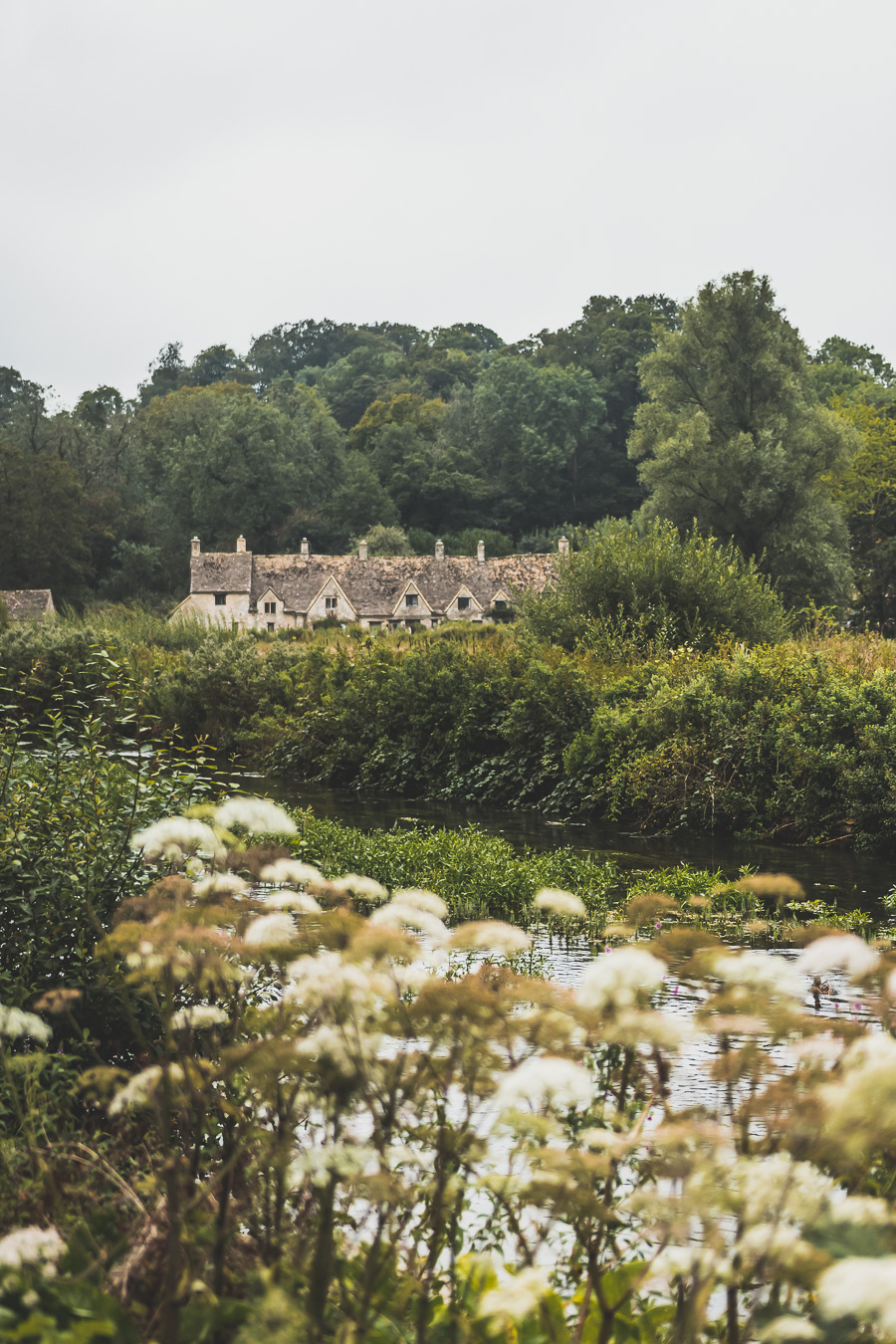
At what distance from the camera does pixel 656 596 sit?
2373cm

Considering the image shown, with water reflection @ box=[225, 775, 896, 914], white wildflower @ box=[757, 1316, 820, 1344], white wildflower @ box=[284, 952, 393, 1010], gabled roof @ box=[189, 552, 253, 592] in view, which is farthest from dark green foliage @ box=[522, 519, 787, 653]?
gabled roof @ box=[189, 552, 253, 592]

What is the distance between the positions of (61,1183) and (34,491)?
265 ft

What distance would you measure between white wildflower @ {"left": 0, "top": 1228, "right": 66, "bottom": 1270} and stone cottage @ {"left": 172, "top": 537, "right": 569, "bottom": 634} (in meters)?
74.6

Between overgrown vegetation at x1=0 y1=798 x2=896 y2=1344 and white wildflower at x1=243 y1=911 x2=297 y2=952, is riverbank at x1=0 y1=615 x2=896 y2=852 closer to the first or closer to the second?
overgrown vegetation at x1=0 y1=798 x2=896 y2=1344

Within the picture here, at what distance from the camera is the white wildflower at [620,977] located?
239 centimetres

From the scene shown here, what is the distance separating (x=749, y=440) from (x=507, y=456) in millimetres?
57270

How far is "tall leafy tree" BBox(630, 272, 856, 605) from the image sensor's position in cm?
5075

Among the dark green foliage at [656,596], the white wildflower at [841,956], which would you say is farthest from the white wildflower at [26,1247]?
the dark green foliage at [656,596]

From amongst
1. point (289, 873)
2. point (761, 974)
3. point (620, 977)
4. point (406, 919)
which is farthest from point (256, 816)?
point (761, 974)

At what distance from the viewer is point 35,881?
554 centimetres

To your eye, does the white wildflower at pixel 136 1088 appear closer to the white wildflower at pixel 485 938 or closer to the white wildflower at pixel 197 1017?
the white wildflower at pixel 197 1017

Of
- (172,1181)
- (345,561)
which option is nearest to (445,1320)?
(172,1181)

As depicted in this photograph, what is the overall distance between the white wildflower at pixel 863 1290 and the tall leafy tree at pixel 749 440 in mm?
49802

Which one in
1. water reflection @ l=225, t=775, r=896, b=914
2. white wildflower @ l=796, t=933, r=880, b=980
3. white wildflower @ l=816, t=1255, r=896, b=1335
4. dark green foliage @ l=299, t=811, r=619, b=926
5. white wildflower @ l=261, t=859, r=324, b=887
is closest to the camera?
white wildflower @ l=816, t=1255, r=896, b=1335
